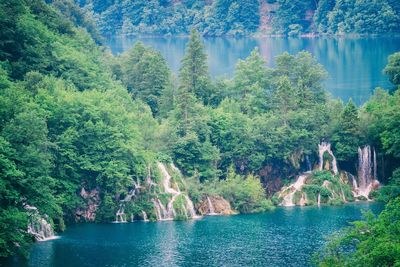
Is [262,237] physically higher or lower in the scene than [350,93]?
lower

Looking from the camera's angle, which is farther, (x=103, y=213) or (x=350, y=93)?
(x=350, y=93)

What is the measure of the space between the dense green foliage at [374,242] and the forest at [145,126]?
7.39ft

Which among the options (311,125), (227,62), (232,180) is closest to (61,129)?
(232,180)

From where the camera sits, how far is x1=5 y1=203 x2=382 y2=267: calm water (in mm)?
76562

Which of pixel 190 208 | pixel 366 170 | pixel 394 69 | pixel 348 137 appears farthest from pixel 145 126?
pixel 394 69

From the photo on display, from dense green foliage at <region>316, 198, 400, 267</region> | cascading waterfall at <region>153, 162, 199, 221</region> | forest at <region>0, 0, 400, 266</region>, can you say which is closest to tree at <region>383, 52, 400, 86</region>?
forest at <region>0, 0, 400, 266</region>

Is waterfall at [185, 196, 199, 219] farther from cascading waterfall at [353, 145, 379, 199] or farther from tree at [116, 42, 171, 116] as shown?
tree at [116, 42, 171, 116]

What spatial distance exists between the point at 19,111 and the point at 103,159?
1344 centimetres

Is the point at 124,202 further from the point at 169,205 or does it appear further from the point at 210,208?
the point at 210,208

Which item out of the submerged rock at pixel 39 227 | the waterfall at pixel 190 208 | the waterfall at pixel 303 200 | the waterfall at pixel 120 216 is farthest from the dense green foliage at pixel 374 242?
the waterfall at pixel 303 200

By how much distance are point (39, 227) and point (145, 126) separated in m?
23.6

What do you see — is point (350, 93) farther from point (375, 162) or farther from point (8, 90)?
point (8, 90)

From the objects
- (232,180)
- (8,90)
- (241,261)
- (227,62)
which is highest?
(227,62)

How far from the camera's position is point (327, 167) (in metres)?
105
